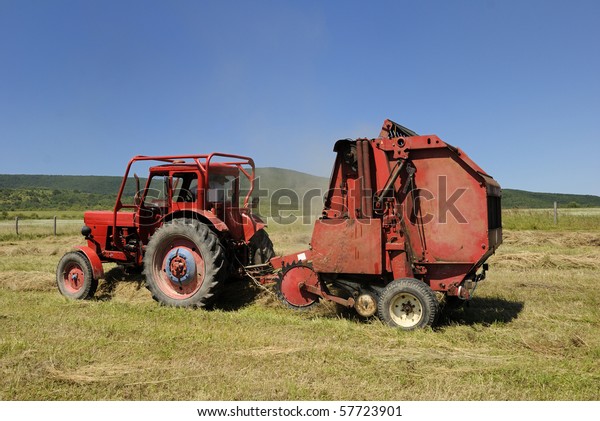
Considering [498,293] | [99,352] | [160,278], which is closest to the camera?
[99,352]

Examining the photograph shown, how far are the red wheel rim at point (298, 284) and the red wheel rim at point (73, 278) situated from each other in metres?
4.02

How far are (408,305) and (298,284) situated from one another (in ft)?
5.63

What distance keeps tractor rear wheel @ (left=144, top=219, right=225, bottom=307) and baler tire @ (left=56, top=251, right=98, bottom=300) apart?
1424mm

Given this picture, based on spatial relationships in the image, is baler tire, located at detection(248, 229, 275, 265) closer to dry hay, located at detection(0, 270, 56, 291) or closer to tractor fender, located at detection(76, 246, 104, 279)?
tractor fender, located at detection(76, 246, 104, 279)

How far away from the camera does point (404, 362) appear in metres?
4.96

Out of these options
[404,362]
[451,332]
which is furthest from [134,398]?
[451,332]

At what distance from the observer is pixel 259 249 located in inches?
352

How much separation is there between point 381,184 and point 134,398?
423 cm

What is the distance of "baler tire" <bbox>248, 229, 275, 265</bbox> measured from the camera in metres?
8.87

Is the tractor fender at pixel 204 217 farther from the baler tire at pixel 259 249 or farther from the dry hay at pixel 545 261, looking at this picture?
the dry hay at pixel 545 261

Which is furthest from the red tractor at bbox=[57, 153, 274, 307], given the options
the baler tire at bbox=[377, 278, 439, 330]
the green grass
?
the green grass

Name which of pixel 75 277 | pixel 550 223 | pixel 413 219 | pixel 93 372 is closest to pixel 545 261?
pixel 413 219

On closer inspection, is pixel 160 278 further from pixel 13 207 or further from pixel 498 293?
pixel 13 207

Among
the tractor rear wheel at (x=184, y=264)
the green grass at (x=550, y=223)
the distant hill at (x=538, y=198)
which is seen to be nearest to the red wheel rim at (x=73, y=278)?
the tractor rear wheel at (x=184, y=264)
